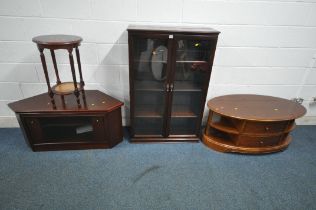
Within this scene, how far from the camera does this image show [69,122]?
207 cm

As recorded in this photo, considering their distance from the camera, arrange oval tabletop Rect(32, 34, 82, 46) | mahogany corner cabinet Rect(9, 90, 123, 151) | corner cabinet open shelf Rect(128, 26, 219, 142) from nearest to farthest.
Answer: oval tabletop Rect(32, 34, 82, 46)
corner cabinet open shelf Rect(128, 26, 219, 142)
mahogany corner cabinet Rect(9, 90, 123, 151)

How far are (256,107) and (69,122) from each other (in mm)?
2135

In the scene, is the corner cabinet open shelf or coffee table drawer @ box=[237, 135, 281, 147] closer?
the corner cabinet open shelf

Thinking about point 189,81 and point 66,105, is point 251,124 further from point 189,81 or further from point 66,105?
point 66,105

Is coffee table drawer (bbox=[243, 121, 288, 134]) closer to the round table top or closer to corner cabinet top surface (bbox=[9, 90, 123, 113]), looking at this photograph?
the round table top

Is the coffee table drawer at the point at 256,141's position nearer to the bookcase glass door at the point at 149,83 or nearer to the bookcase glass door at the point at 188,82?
the bookcase glass door at the point at 188,82

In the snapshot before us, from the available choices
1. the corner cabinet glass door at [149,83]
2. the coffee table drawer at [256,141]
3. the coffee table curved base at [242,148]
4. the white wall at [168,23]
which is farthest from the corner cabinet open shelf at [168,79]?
the coffee table drawer at [256,141]

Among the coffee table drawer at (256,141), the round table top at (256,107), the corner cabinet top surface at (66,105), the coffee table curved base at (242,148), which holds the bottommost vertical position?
the coffee table curved base at (242,148)

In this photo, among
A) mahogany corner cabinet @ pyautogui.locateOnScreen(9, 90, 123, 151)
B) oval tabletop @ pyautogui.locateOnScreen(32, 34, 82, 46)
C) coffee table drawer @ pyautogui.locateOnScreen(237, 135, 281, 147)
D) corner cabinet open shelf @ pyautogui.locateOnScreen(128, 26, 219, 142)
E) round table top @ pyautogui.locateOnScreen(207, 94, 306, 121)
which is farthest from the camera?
coffee table drawer @ pyautogui.locateOnScreen(237, 135, 281, 147)

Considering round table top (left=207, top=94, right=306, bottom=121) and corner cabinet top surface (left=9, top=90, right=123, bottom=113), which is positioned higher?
corner cabinet top surface (left=9, top=90, right=123, bottom=113)

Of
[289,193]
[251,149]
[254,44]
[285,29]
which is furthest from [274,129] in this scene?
[285,29]

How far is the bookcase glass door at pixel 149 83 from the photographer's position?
6.40ft

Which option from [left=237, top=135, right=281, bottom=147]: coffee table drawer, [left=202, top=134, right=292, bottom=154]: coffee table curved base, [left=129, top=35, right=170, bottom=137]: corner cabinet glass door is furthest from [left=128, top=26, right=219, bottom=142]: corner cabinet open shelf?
[left=237, top=135, right=281, bottom=147]: coffee table drawer

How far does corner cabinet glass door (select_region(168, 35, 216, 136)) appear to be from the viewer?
195 centimetres
